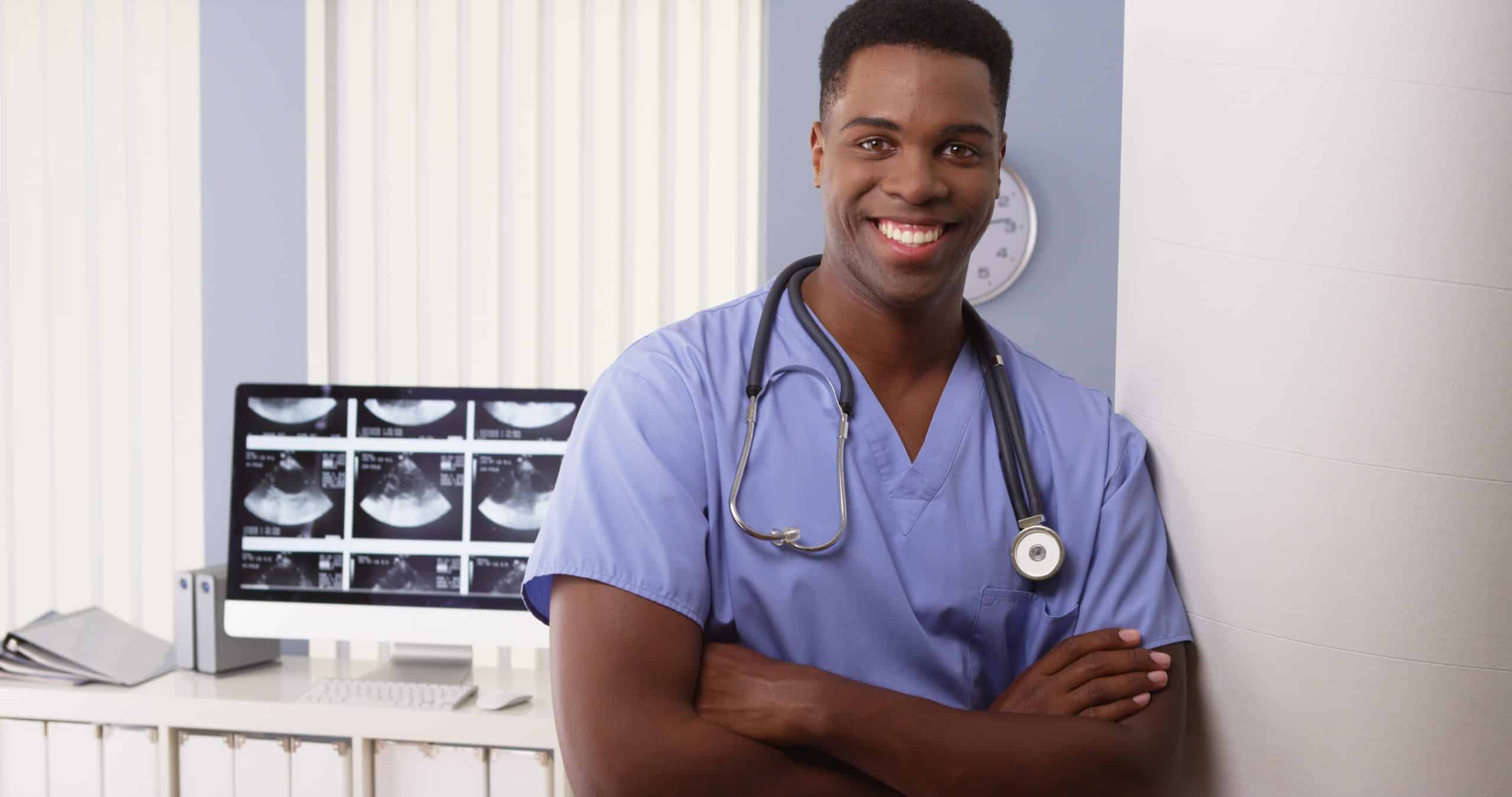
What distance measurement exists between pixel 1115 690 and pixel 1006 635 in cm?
11

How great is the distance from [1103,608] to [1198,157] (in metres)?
0.38

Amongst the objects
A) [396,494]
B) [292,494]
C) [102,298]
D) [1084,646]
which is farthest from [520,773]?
[102,298]

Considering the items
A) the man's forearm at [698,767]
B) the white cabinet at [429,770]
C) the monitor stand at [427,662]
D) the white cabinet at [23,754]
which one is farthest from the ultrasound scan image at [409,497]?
the man's forearm at [698,767]

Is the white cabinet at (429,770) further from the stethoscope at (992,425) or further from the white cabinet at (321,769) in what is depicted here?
the stethoscope at (992,425)

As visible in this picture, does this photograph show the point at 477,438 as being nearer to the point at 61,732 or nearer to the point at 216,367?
the point at 61,732

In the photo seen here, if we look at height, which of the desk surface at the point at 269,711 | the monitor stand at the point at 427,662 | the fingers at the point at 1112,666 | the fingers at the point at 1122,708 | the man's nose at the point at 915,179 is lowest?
the desk surface at the point at 269,711

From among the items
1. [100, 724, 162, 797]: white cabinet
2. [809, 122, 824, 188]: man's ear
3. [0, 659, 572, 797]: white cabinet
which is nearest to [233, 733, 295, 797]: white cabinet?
[0, 659, 572, 797]: white cabinet

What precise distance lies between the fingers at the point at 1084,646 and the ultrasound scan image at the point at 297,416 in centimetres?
124

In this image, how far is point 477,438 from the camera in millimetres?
1796

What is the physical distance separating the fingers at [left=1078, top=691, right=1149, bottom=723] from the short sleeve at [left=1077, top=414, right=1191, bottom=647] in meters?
0.05

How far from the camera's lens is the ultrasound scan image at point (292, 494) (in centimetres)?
181

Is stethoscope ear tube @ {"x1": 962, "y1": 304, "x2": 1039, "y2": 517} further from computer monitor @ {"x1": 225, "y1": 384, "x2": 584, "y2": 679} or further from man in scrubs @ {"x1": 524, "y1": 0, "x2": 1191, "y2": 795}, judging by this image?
computer monitor @ {"x1": 225, "y1": 384, "x2": 584, "y2": 679}

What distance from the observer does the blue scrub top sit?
93 cm

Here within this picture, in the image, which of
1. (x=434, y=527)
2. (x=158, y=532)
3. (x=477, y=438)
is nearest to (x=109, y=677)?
(x=434, y=527)
